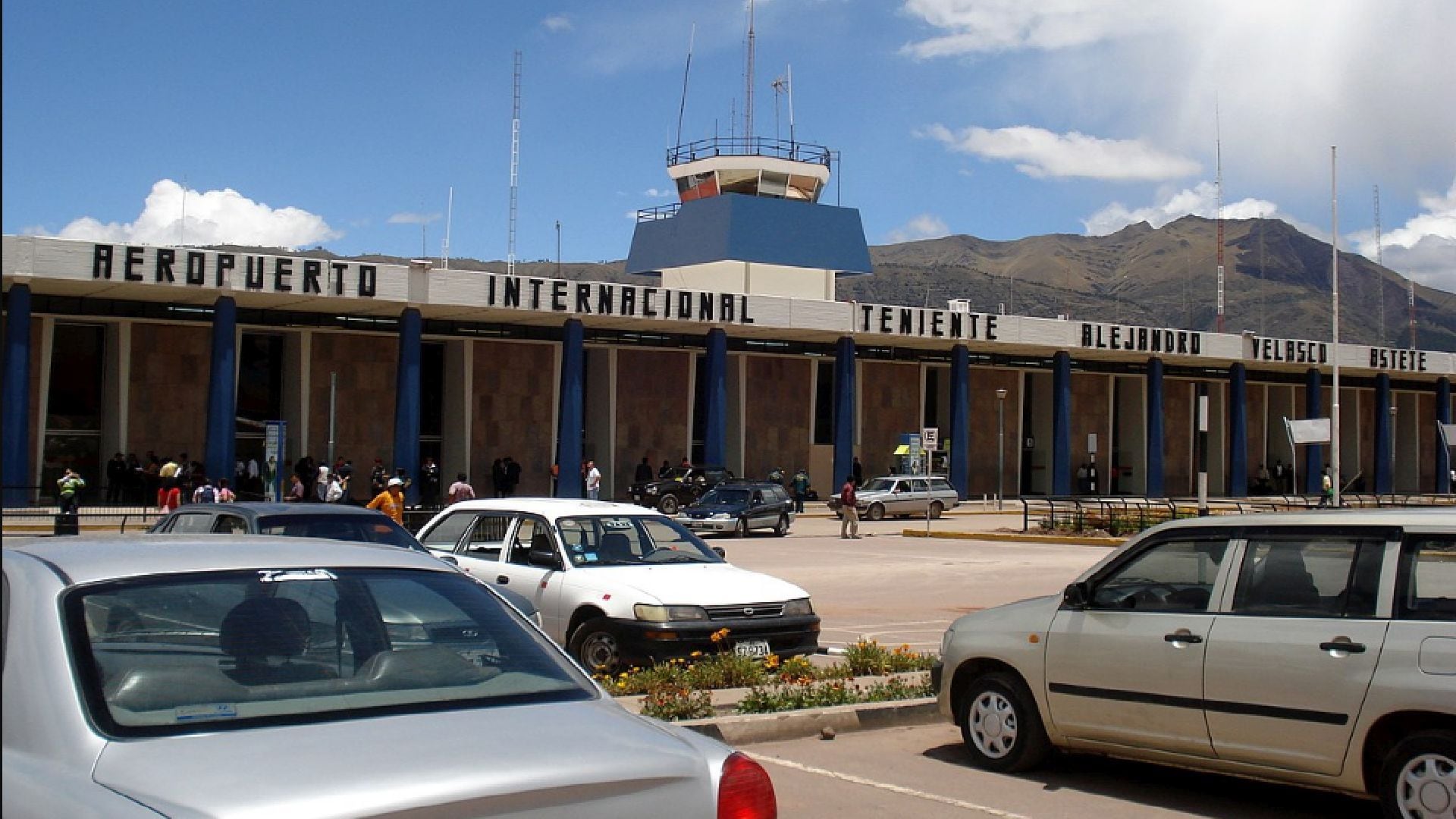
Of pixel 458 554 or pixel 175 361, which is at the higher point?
pixel 175 361

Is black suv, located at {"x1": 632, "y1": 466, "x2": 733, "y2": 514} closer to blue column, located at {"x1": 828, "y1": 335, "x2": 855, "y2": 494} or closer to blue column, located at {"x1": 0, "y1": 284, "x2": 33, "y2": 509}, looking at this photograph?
blue column, located at {"x1": 828, "y1": 335, "x2": 855, "y2": 494}

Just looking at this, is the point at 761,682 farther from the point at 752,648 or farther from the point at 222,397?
the point at 222,397

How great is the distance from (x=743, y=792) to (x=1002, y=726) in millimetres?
4819

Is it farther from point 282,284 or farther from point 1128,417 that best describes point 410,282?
point 1128,417

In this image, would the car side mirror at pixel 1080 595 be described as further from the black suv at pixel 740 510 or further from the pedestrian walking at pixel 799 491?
the pedestrian walking at pixel 799 491

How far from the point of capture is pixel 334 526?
11797 mm

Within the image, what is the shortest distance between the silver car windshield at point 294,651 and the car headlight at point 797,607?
716cm

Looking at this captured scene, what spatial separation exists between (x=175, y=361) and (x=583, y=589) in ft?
109

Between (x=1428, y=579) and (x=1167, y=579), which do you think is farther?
(x=1167, y=579)

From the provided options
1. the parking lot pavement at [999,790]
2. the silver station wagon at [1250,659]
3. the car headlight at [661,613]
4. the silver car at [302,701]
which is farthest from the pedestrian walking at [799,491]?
the silver car at [302,701]

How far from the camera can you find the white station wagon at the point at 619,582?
1092 cm

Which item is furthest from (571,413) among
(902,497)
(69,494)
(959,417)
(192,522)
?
(192,522)

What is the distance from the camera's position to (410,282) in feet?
130

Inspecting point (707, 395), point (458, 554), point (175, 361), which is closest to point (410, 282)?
point (175, 361)
